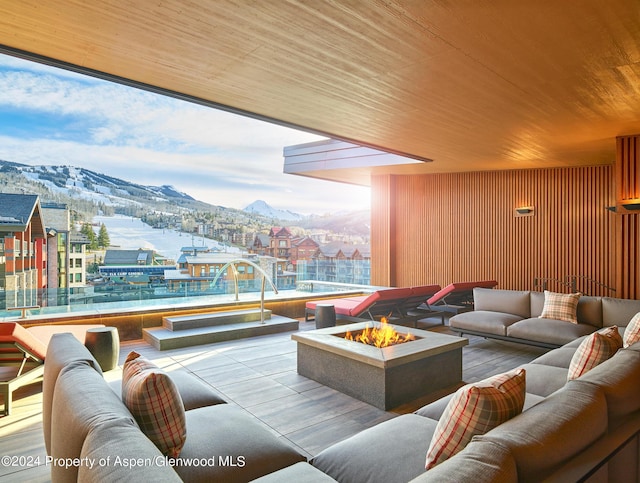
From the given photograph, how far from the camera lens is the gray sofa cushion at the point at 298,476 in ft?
5.63

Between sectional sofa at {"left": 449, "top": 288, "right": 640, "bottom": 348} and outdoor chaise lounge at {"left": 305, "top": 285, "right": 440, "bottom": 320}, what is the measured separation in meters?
1.06

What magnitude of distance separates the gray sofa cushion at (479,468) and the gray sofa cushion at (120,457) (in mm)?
758

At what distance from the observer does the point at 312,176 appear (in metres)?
10.8

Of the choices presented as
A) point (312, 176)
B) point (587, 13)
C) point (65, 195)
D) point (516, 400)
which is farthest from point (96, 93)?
point (516, 400)

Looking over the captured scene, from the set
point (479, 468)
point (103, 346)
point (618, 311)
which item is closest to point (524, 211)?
point (618, 311)

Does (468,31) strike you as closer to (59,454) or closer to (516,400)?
(516,400)

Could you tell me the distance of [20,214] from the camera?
250 inches

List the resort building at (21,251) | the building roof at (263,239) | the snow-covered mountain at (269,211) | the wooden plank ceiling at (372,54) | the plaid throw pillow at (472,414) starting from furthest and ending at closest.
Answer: the snow-covered mountain at (269,211) → the building roof at (263,239) → the resort building at (21,251) → the wooden plank ceiling at (372,54) → the plaid throw pillow at (472,414)

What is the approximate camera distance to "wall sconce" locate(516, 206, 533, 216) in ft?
29.7

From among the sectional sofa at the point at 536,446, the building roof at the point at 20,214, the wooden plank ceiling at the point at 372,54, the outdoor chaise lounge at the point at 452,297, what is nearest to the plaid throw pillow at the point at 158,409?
the sectional sofa at the point at 536,446

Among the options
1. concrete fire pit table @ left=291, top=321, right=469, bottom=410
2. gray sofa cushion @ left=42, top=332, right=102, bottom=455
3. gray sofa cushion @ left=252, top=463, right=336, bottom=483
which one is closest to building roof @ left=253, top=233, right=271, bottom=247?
concrete fire pit table @ left=291, top=321, right=469, bottom=410

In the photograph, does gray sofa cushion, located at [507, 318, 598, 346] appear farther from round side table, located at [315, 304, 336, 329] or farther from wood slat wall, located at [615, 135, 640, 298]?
round side table, located at [315, 304, 336, 329]

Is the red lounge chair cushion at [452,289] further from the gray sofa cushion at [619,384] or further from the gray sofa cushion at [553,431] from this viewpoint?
the gray sofa cushion at [553,431]

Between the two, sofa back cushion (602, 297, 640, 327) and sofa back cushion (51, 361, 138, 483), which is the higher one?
sofa back cushion (51, 361, 138, 483)
